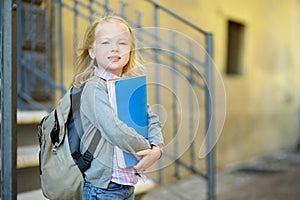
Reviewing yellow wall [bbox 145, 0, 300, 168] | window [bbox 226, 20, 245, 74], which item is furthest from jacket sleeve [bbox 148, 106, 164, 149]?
window [bbox 226, 20, 245, 74]

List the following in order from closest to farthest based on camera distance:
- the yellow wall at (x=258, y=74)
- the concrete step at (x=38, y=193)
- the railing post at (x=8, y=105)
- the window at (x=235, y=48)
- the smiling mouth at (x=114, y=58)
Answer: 1. the smiling mouth at (x=114, y=58)
2. the railing post at (x=8, y=105)
3. the concrete step at (x=38, y=193)
4. the yellow wall at (x=258, y=74)
5. the window at (x=235, y=48)

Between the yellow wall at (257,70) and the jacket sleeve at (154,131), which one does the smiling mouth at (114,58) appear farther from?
the yellow wall at (257,70)

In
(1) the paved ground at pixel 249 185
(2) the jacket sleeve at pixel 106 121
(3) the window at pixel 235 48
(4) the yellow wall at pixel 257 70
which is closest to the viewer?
(2) the jacket sleeve at pixel 106 121

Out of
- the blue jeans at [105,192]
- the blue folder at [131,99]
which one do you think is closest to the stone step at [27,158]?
the blue jeans at [105,192]

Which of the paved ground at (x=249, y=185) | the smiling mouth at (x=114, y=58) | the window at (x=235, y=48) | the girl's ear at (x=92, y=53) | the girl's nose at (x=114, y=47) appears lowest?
the paved ground at (x=249, y=185)

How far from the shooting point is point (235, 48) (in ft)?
26.3

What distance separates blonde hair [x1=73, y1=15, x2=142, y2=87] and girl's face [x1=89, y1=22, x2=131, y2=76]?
0.08 ft

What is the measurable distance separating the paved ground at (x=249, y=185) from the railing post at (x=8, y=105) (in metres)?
2.23

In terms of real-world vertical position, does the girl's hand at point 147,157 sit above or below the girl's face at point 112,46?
below

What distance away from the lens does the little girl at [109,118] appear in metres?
1.74

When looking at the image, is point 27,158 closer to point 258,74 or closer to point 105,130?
point 105,130

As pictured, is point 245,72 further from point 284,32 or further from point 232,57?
point 284,32

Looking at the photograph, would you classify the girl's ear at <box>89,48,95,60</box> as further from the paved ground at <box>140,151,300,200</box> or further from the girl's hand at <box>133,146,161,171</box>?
the paved ground at <box>140,151,300,200</box>

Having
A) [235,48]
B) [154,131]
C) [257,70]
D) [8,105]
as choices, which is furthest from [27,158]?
[257,70]
